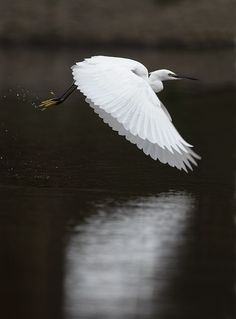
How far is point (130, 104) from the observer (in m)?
7.58

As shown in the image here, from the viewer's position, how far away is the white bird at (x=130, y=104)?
7348 mm

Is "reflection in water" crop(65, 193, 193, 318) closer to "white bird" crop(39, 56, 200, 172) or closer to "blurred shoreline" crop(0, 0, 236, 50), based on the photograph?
"white bird" crop(39, 56, 200, 172)

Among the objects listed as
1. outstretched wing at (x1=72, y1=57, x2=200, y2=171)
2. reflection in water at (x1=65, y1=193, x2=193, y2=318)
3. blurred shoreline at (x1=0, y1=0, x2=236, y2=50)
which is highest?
blurred shoreline at (x1=0, y1=0, x2=236, y2=50)

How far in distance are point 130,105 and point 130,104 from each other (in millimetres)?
10

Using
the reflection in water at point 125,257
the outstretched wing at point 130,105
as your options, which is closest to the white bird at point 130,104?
the outstretched wing at point 130,105

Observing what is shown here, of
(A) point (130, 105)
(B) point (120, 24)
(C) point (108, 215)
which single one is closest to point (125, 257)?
(C) point (108, 215)

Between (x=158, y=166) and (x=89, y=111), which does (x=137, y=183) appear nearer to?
(x=158, y=166)

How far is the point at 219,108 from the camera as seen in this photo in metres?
15.2

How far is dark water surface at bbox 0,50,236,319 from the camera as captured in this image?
19.1ft

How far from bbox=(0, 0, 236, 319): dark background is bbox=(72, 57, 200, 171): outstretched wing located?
48 centimetres

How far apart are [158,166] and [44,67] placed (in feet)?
35.8

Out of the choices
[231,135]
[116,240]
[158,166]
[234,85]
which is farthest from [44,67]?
[116,240]

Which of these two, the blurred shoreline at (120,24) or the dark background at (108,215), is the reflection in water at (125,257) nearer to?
the dark background at (108,215)

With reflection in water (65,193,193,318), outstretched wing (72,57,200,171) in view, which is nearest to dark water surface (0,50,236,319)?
reflection in water (65,193,193,318)
